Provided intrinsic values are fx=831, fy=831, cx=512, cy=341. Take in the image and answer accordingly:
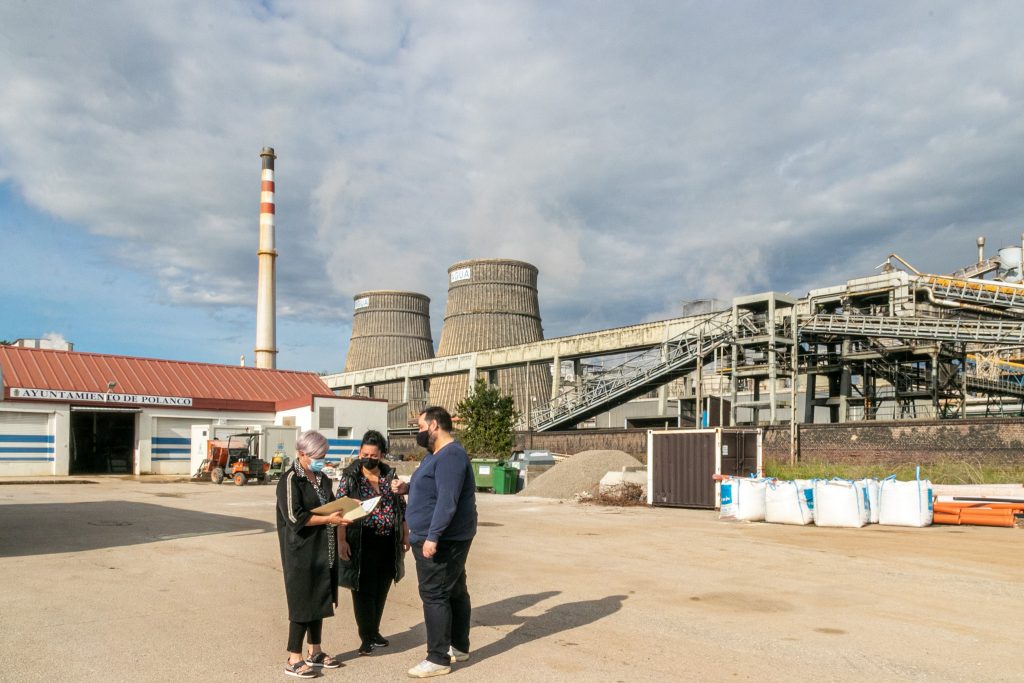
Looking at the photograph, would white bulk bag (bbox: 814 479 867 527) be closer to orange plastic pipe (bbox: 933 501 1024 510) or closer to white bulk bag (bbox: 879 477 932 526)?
white bulk bag (bbox: 879 477 932 526)

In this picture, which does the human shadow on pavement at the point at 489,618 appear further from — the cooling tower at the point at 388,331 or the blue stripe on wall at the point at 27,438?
the cooling tower at the point at 388,331

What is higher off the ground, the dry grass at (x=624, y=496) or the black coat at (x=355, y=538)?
the black coat at (x=355, y=538)

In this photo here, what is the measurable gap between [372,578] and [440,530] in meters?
0.91

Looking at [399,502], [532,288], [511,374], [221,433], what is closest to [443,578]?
[399,502]

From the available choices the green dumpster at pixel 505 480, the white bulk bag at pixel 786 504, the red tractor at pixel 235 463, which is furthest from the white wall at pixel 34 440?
the white bulk bag at pixel 786 504

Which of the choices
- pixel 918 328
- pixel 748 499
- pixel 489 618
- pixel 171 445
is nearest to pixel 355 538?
pixel 489 618

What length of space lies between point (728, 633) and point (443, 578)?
8.30 ft

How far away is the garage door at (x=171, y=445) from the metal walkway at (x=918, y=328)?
27236mm

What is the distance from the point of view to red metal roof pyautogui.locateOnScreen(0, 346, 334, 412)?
35406 millimetres

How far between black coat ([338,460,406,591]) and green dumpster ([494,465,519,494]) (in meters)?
19.6

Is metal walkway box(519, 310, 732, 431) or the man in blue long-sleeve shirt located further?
metal walkway box(519, 310, 732, 431)

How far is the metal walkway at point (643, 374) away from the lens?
117 feet

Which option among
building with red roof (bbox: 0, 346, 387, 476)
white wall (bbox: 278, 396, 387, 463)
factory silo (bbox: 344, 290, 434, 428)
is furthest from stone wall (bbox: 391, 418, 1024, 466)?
factory silo (bbox: 344, 290, 434, 428)

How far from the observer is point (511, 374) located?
2016 inches
